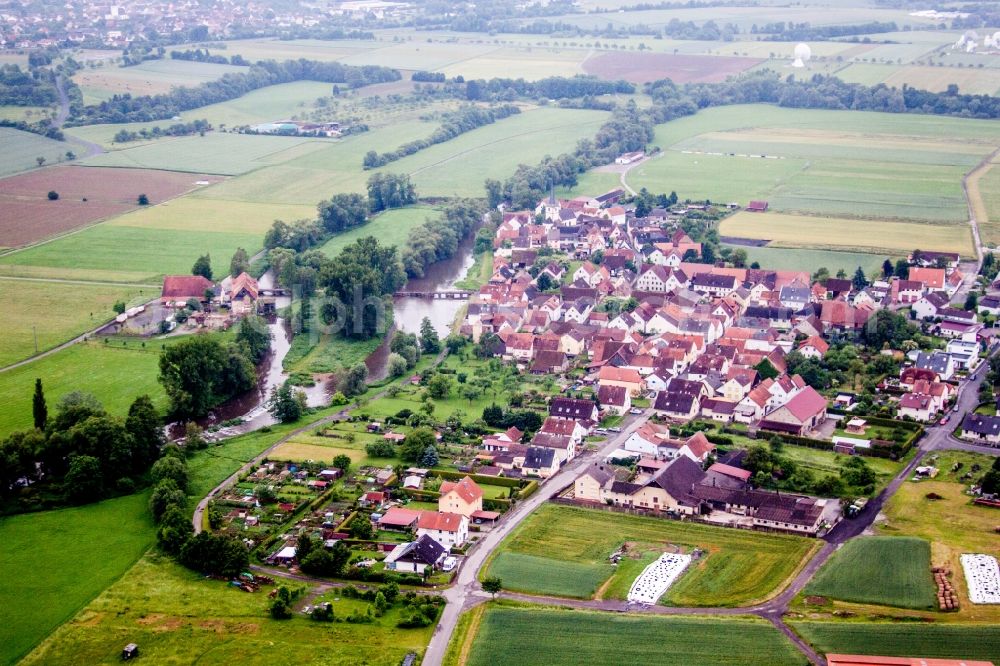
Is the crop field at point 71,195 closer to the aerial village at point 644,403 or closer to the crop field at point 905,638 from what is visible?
the aerial village at point 644,403

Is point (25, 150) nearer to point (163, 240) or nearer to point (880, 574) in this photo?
point (163, 240)

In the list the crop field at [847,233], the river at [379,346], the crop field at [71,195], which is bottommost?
the river at [379,346]

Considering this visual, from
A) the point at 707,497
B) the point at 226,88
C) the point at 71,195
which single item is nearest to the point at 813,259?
the point at 707,497

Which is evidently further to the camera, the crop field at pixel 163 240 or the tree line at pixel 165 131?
the tree line at pixel 165 131

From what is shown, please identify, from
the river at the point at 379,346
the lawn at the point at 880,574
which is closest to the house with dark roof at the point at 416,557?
the lawn at the point at 880,574

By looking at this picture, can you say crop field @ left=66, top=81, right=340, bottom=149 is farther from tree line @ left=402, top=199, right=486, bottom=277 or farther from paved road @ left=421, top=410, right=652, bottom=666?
paved road @ left=421, top=410, right=652, bottom=666

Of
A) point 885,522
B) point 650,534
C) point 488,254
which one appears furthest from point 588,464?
point 488,254

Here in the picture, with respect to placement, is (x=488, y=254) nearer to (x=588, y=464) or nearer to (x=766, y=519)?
(x=588, y=464)
